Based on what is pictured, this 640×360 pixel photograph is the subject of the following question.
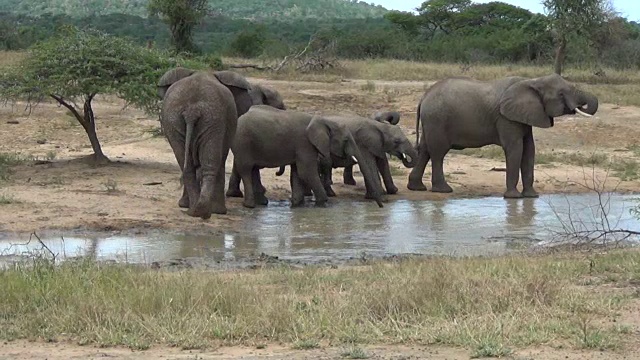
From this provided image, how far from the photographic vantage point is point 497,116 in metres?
16.8

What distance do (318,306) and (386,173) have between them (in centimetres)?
891

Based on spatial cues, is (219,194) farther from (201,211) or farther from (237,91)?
(237,91)

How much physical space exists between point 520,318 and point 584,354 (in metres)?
0.70

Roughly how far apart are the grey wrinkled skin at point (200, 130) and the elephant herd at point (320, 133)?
12 mm

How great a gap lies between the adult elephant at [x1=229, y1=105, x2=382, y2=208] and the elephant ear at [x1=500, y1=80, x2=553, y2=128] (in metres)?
2.79

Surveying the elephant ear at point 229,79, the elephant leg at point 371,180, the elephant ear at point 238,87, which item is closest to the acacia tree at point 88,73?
the elephant ear at point 238,87

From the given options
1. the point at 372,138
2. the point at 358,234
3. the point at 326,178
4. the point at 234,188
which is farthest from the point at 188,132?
the point at 372,138

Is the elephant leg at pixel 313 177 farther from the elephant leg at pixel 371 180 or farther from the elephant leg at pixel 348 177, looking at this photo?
the elephant leg at pixel 348 177

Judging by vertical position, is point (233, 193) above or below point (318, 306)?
below

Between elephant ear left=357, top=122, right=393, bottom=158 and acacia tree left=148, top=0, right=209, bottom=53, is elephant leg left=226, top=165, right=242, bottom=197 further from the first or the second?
acacia tree left=148, top=0, right=209, bottom=53

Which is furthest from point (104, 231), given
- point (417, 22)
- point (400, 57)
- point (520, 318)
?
point (417, 22)

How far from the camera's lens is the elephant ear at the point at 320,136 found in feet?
48.6

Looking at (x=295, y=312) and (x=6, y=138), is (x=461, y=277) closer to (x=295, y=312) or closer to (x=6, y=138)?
(x=295, y=312)

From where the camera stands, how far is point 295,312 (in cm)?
727
